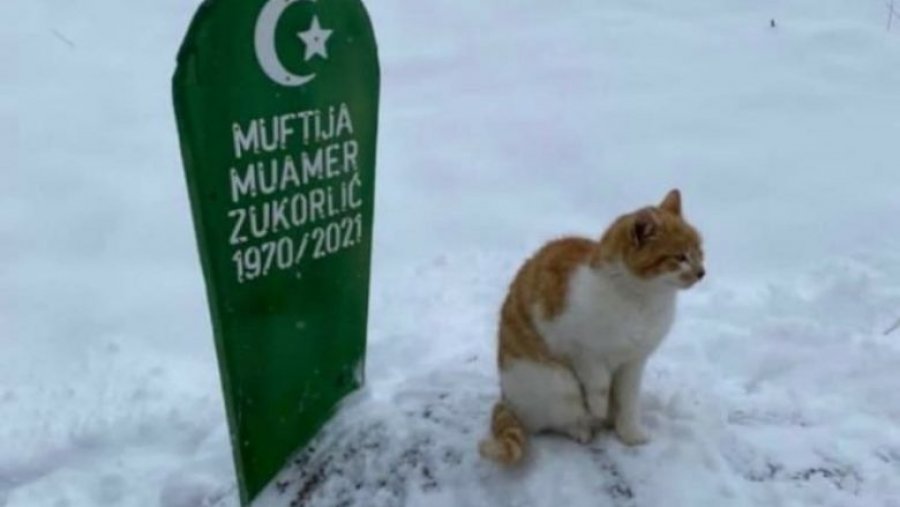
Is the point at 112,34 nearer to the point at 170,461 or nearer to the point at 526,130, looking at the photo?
the point at 526,130

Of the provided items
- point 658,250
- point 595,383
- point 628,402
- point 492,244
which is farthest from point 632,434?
point 492,244

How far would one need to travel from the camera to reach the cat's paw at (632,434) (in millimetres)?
2736

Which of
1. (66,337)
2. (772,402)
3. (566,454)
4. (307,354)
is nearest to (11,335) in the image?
(66,337)

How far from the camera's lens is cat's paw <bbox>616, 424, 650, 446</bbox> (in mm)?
2736

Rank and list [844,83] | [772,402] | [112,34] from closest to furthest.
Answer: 1. [772,402]
2. [844,83]
3. [112,34]

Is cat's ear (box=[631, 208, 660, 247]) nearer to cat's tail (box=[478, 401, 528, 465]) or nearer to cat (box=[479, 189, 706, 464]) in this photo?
cat (box=[479, 189, 706, 464])

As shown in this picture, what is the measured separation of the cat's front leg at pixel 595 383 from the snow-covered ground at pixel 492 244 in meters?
0.13

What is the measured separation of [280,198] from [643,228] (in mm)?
816

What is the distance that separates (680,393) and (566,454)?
43cm

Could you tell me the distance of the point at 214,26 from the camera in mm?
Result: 2457

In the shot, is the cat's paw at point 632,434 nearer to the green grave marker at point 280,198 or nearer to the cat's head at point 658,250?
the cat's head at point 658,250

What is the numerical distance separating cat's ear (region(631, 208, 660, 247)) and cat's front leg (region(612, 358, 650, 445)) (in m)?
0.31

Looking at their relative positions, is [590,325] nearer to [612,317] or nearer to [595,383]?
[612,317]

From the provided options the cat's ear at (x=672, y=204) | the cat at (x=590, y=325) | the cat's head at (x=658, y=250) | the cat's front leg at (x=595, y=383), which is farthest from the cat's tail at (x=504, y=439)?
the cat's ear at (x=672, y=204)
